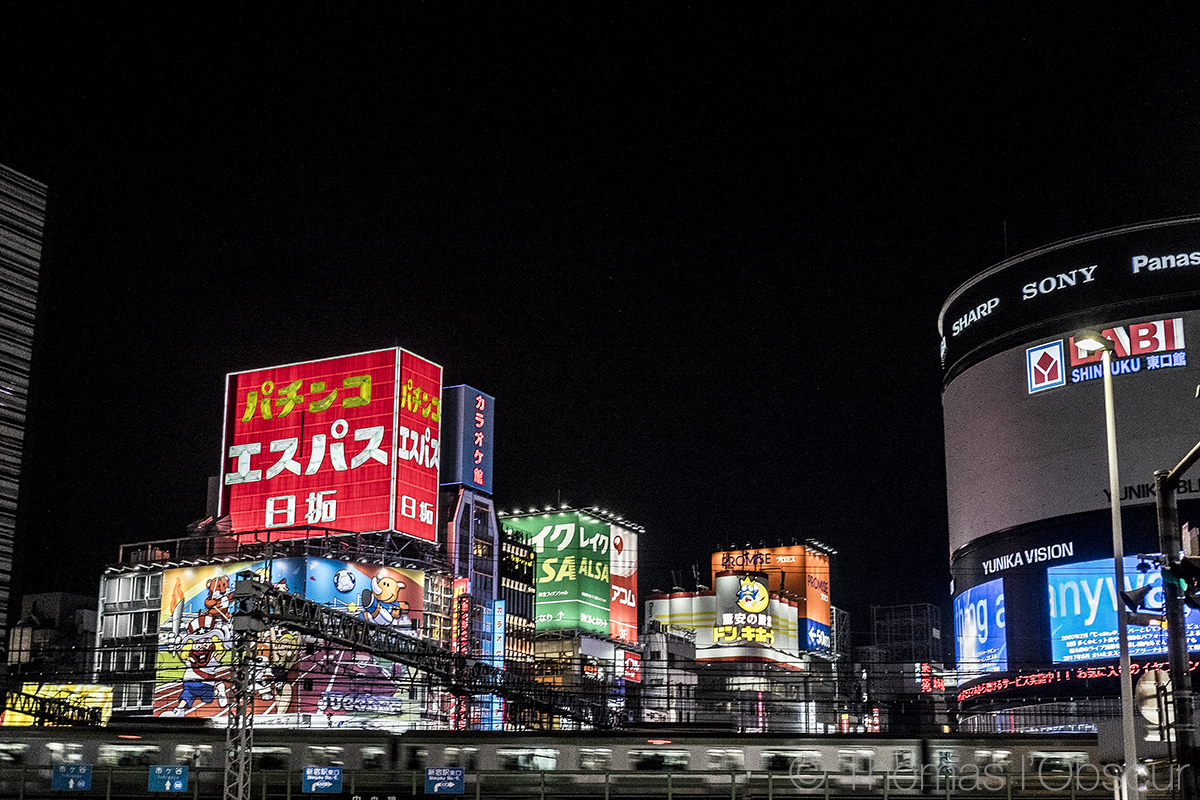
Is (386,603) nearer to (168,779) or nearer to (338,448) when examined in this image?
(338,448)

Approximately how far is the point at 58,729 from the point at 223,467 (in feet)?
147

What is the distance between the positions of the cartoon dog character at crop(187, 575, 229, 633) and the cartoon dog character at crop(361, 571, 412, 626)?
9982 mm

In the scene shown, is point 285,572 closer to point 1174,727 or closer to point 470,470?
point 470,470

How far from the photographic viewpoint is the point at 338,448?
90.1 m

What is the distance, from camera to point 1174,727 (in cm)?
1808

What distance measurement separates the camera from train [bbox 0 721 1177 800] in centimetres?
4578

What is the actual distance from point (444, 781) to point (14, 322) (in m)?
119

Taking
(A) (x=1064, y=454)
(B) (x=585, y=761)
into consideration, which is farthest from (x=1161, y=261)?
(B) (x=585, y=761)

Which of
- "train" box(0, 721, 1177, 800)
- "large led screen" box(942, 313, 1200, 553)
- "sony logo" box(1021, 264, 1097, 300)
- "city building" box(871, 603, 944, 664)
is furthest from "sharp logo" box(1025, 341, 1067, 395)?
"city building" box(871, 603, 944, 664)

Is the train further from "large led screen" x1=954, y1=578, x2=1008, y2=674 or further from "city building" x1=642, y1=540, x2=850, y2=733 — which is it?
"city building" x1=642, y1=540, x2=850, y2=733

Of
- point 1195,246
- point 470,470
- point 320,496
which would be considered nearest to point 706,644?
point 470,470

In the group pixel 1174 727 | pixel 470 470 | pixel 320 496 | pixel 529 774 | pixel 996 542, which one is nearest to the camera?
pixel 1174 727

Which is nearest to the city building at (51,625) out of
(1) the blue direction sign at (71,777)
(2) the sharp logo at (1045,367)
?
(1) the blue direction sign at (71,777)

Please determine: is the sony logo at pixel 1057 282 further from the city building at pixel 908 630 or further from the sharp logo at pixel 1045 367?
the city building at pixel 908 630
